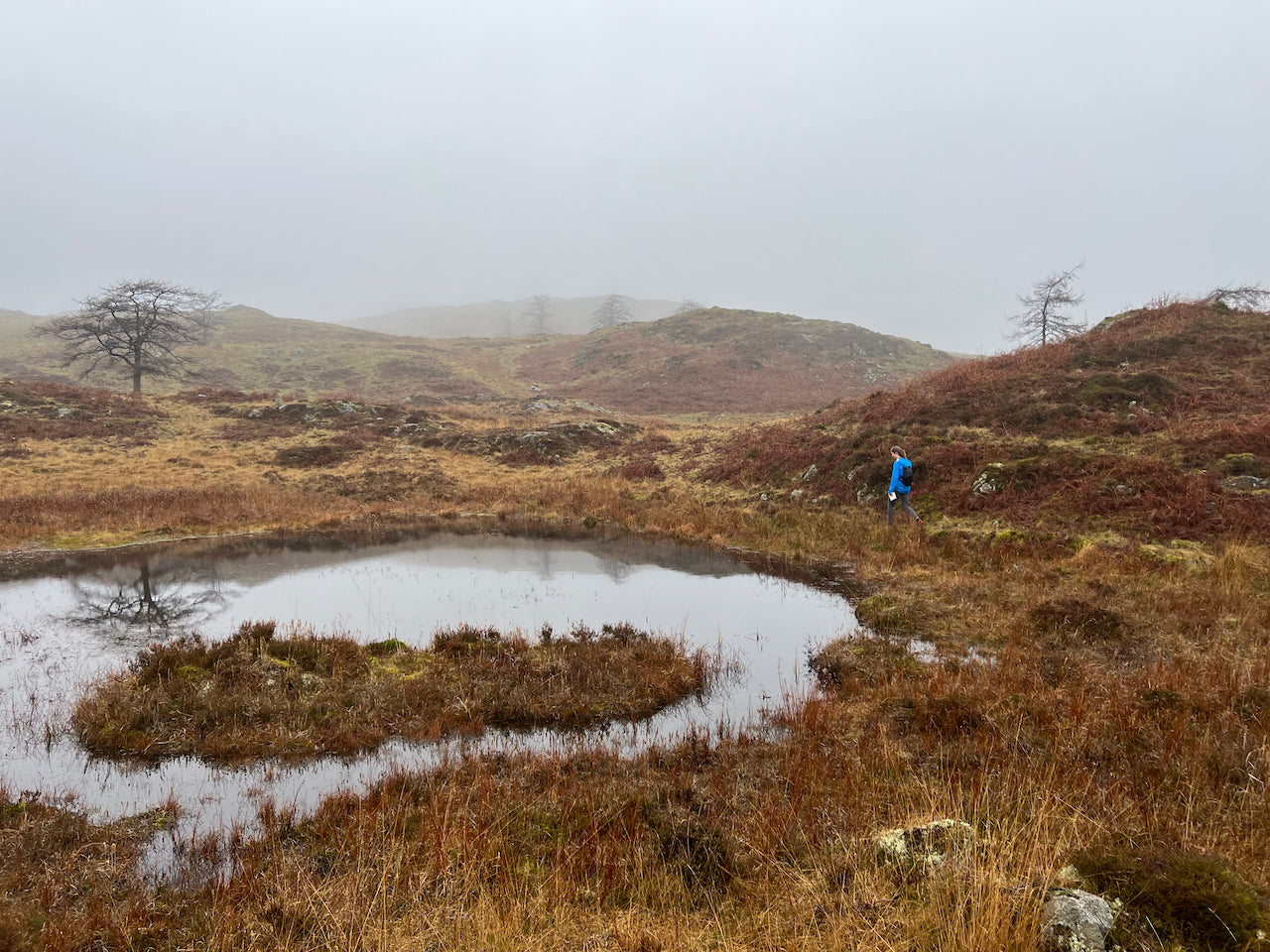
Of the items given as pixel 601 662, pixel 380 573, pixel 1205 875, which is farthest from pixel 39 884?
pixel 380 573

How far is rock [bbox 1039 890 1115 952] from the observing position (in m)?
2.68

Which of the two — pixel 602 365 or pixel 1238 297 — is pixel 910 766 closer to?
pixel 1238 297

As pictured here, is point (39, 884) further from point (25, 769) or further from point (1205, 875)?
point (1205, 875)

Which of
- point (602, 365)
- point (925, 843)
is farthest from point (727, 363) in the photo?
point (925, 843)

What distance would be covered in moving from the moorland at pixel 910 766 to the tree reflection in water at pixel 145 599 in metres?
3.95

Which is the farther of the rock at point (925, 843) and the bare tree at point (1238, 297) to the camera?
the bare tree at point (1238, 297)

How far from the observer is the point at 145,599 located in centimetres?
1265

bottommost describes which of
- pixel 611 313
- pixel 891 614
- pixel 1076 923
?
pixel 891 614

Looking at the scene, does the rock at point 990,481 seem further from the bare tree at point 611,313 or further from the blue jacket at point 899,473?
the bare tree at point 611,313

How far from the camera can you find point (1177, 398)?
729 inches

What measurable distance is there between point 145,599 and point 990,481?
21.1m

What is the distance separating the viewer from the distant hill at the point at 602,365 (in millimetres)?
59422

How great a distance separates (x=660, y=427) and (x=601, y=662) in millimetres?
33647

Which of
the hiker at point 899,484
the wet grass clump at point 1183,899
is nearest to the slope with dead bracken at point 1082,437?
the hiker at point 899,484
